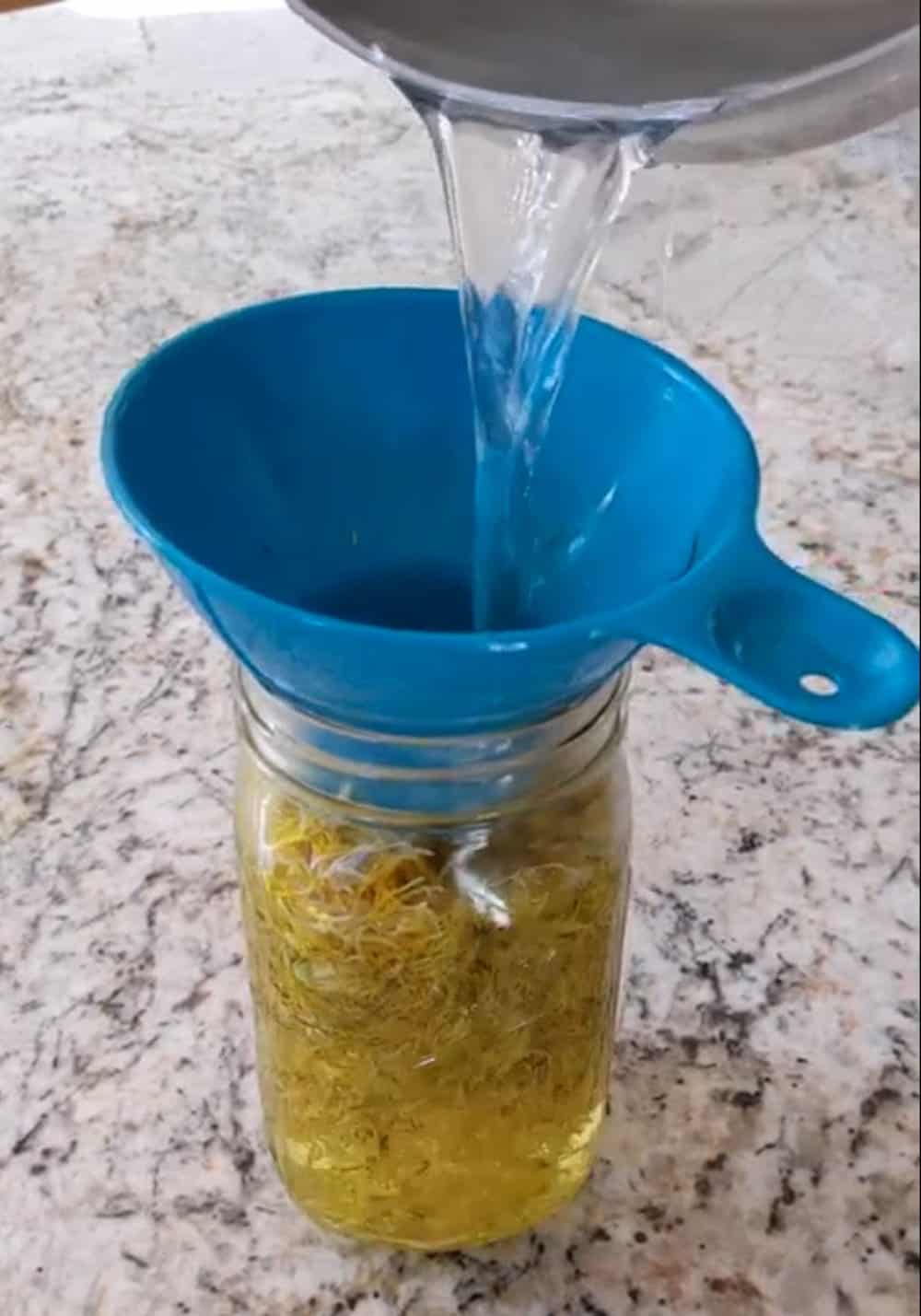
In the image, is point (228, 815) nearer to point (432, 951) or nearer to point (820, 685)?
point (432, 951)

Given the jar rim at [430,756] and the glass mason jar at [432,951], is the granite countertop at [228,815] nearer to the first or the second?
the glass mason jar at [432,951]

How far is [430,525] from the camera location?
46cm

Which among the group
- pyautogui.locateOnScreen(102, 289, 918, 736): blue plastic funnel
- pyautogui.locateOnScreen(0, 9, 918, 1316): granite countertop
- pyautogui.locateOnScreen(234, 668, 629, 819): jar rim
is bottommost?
pyautogui.locateOnScreen(0, 9, 918, 1316): granite countertop

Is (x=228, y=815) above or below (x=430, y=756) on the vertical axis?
below

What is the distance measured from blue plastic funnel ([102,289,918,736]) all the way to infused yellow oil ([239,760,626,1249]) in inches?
2.0

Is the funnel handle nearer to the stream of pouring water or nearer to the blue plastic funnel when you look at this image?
the blue plastic funnel

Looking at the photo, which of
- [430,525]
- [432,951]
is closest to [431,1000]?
[432,951]

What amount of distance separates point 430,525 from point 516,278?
7 centimetres

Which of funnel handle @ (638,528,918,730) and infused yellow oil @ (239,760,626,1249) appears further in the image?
infused yellow oil @ (239,760,626,1249)

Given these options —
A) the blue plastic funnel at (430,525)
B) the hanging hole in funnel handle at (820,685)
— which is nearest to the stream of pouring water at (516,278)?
the blue plastic funnel at (430,525)

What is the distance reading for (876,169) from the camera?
0.89 meters

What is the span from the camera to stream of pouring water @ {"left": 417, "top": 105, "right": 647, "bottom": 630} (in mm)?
425

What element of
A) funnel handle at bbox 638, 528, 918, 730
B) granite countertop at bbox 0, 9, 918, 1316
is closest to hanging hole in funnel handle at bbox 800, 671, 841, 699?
funnel handle at bbox 638, 528, 918, 730

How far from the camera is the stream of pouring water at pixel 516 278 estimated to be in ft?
1.39
